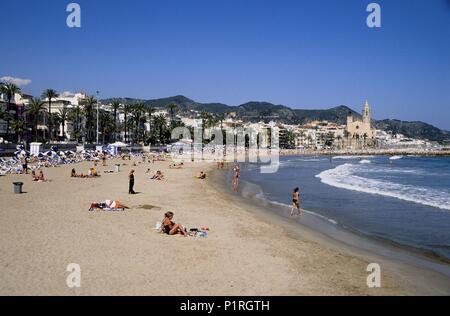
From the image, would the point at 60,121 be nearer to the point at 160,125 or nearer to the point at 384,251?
the point at 160,125

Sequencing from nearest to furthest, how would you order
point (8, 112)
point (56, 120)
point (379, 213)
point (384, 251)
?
point (384, 251) → point (379, 213) → point (8, 112) → point (56, 120)

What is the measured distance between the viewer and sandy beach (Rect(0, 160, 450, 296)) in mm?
7805

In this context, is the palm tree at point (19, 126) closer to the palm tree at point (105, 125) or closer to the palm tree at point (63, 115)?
the palm tree at point (63, 115)

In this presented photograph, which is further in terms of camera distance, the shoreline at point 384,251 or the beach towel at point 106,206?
the beach towel at point 106,206

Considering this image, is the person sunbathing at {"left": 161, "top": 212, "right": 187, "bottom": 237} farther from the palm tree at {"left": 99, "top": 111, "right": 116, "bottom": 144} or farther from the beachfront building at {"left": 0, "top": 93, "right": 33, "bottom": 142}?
the palm tree at {"left": 99, "top": 111, "right": 116, "bottom": 144}

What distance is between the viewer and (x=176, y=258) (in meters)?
9.70

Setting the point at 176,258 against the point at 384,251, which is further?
the point at 384,251

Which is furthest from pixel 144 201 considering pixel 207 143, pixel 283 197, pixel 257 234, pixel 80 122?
pixel 207 143

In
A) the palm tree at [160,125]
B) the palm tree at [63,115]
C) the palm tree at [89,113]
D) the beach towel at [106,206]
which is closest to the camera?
the beach towel at [106,206]

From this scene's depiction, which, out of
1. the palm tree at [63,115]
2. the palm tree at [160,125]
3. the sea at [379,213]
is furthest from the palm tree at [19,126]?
the sea at [379,213]

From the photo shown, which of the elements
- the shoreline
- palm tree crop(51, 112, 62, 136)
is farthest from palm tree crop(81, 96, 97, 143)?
the shoreline

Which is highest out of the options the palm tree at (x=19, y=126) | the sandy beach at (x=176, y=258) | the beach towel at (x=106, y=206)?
the palm tree at (x=19, y=126)

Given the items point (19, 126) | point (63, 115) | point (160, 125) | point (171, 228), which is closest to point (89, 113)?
point (63, 115)

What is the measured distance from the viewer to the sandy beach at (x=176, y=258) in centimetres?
780
